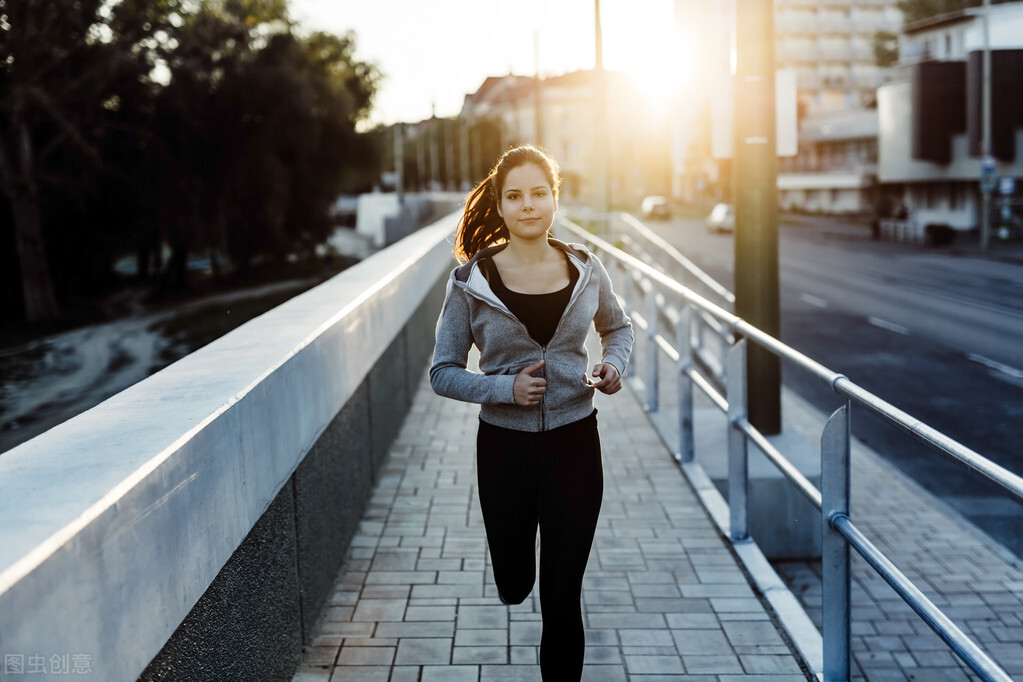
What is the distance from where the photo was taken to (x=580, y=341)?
3.47 m

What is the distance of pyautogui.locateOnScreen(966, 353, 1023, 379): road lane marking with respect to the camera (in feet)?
47.7

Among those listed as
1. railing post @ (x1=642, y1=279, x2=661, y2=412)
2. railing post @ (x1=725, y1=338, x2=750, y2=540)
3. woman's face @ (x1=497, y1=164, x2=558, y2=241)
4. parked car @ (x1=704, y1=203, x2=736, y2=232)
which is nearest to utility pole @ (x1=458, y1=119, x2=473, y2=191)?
parked car @ (x1=704, y1=203, x2=736, y2=232)

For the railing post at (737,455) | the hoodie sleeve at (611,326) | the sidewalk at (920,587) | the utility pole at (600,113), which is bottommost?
the sidewalk at (920,587)

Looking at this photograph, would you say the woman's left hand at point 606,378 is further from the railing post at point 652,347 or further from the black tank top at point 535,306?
the railing post at point 652,347

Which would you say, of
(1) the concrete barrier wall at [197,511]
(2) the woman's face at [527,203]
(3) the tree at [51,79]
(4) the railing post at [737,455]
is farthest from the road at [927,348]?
(3) the tree at [51,79]

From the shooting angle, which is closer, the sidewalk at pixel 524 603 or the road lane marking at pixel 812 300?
the sidewalk at pixel 524 603

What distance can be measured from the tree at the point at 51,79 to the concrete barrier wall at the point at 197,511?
22.0m

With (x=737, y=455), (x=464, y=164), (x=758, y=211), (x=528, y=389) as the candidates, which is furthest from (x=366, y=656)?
(x=464, y=164)

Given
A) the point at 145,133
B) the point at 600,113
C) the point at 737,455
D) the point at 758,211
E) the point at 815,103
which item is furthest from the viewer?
the point at 815,103

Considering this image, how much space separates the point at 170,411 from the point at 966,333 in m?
17.8

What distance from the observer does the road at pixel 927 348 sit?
9648 millimetres

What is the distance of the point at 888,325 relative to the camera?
19.8 metres

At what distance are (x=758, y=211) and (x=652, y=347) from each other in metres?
1.45

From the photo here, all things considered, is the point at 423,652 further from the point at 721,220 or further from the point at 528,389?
the point at 721,220
